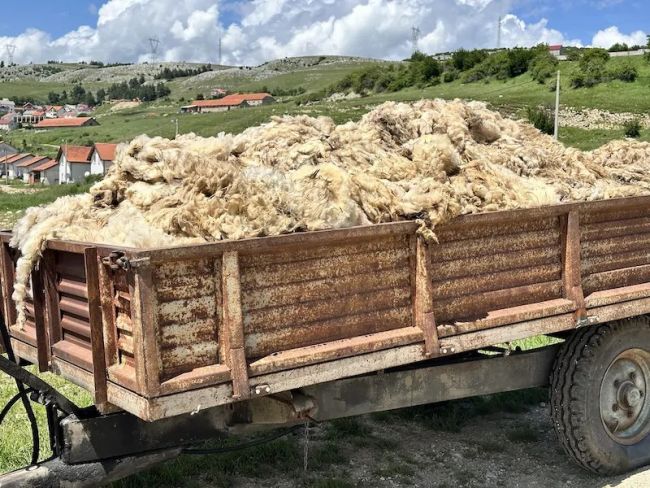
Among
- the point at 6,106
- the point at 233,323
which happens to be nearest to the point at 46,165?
the point at 233,323

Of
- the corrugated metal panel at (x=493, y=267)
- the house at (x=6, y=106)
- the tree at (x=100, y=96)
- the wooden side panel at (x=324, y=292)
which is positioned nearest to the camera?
the wooden side panel at (x=324, y=292)

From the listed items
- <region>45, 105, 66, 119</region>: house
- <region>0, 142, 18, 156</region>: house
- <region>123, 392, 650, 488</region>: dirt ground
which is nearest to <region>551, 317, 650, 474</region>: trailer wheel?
<region>123, 392, 650, 488</region>: dirt ground

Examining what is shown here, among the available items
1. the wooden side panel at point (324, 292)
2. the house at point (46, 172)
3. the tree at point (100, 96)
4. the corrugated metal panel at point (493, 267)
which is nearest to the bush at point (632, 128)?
the corrugated metal panel at point (493, 267)

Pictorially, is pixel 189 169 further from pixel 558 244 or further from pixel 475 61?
pixel 475 61

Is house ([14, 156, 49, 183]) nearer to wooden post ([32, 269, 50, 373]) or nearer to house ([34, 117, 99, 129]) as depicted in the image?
house ([34, 117, 99, 129])

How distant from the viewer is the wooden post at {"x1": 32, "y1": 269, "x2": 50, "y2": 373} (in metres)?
3.46

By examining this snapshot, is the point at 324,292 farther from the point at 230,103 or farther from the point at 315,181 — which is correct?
the point at 230,103

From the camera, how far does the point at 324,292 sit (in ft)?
11.1

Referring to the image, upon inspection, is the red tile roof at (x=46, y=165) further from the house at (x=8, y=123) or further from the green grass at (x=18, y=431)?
the house at (x=8, y=123)

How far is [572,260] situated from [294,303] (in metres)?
1.91

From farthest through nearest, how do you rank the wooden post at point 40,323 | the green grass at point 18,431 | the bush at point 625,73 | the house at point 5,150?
the house at point 5,150 < the bush at point 625,73 < the green grass at point 18,431 < the wooden post at point 40,323

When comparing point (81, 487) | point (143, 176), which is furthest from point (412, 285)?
point (81, 487)

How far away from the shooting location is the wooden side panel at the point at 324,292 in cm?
318

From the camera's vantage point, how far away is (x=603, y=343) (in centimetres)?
463
